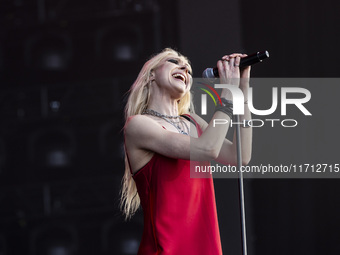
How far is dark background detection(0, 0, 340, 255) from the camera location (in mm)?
3059

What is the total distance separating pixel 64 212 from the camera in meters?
3.06

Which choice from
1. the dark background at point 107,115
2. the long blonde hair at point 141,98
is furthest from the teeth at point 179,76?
the dark background at point 107,115

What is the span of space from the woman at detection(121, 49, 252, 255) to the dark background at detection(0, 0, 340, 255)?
45.6 inches

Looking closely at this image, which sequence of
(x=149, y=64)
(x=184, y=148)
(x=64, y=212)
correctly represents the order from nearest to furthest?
(x=184, y=148) < (x=149, y=64) < (x=64, y=212)

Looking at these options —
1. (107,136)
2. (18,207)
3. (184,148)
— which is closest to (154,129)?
(184,148)

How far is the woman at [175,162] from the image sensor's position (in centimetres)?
172

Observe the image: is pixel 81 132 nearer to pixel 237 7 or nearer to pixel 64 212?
pixel 64 212

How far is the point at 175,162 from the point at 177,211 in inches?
6.4

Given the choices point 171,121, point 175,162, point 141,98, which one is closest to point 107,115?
point 141,98

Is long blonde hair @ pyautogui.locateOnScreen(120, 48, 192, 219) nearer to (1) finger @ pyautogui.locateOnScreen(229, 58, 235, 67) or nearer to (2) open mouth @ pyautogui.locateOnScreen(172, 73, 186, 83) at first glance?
(2) open mouth @ pyautogui.locateOnScreen(172, 73, 186, 83)

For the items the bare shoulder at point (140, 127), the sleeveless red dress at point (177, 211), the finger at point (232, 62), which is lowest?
the sleeveless red dress at point (177, 211)

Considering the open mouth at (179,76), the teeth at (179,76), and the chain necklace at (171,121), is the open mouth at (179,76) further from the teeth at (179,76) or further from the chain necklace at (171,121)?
the chain necklace at (171,121)

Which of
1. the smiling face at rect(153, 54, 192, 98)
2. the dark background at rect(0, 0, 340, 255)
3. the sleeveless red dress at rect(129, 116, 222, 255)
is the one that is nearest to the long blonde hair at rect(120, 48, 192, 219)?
the smiling face at rect(153, 54, 192, 98)

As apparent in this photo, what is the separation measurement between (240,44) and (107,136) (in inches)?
35.3
